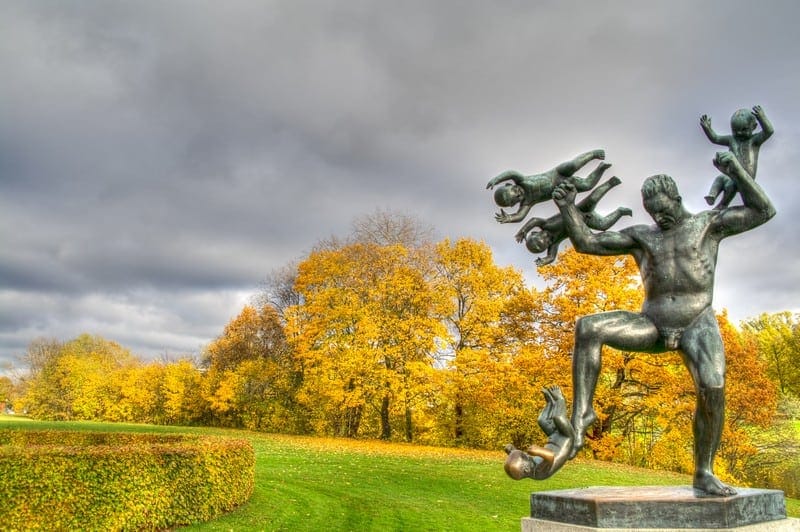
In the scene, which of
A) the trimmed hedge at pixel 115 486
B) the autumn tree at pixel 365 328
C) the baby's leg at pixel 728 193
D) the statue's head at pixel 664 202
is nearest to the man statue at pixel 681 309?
the statue's head at pixel 664 202

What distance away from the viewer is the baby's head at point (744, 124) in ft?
15.5

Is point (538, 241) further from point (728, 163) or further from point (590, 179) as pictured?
point (728, 163)

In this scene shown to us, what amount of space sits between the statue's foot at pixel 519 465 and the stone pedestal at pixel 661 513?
0.36m

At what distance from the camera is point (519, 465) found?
3.73 meters

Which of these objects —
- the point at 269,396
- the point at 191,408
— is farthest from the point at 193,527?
the point at 191,408

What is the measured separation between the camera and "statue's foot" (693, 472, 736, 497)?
12.7 feet

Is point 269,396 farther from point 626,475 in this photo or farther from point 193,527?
point 193,527

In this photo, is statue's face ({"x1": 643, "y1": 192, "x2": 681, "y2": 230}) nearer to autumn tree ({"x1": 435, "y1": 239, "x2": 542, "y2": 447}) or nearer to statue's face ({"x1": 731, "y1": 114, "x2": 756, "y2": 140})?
statue's face ({"x1": 731, "y1": 114, "x2": 756, "y2": 140})

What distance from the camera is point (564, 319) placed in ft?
86.7

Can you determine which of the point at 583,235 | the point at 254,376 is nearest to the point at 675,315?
the point at 583,235

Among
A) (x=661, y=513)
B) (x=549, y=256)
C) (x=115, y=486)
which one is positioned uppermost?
(x=549, y=256)

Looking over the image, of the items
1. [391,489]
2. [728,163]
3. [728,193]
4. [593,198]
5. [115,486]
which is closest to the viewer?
[728,163]

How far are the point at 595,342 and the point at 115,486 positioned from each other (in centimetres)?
945

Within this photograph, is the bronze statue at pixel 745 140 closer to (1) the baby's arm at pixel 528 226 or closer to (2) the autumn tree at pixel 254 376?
(1) the baby's arm at pixel 528 226
